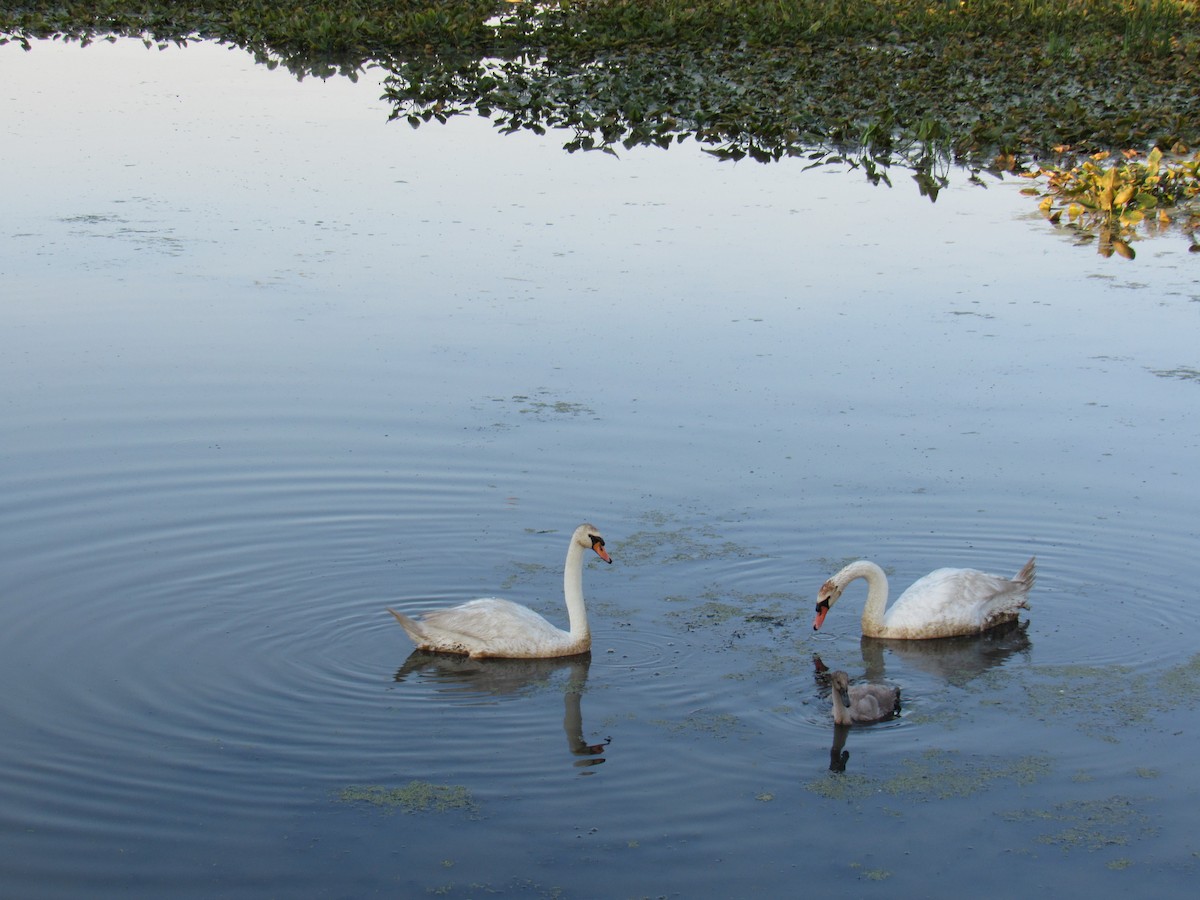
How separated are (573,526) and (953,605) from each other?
254cm

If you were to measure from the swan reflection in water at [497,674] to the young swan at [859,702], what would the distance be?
1.31m

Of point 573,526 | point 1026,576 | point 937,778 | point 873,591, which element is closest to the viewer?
point 937,778

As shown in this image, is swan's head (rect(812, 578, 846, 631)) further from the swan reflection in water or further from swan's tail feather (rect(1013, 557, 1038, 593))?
the swan reflection in water

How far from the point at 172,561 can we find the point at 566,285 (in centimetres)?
690

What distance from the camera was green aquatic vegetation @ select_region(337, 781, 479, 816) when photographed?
7320 mm

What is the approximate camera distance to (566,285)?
16.3m

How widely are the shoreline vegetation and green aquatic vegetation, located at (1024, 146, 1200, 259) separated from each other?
0.03 metres

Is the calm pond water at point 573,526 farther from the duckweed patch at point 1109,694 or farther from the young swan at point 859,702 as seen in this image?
the young swan at point 859,702

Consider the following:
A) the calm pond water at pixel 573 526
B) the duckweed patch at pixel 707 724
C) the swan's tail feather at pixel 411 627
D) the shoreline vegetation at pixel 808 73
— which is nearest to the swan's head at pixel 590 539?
the calm pond water at pixel 573 526

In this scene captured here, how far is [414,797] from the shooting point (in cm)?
741

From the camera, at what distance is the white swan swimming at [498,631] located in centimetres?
907

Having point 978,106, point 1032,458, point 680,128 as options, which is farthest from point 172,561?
point 978,106

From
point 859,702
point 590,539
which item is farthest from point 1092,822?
point 590,539

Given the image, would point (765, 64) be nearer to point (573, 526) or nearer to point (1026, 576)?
point (573, 526)
